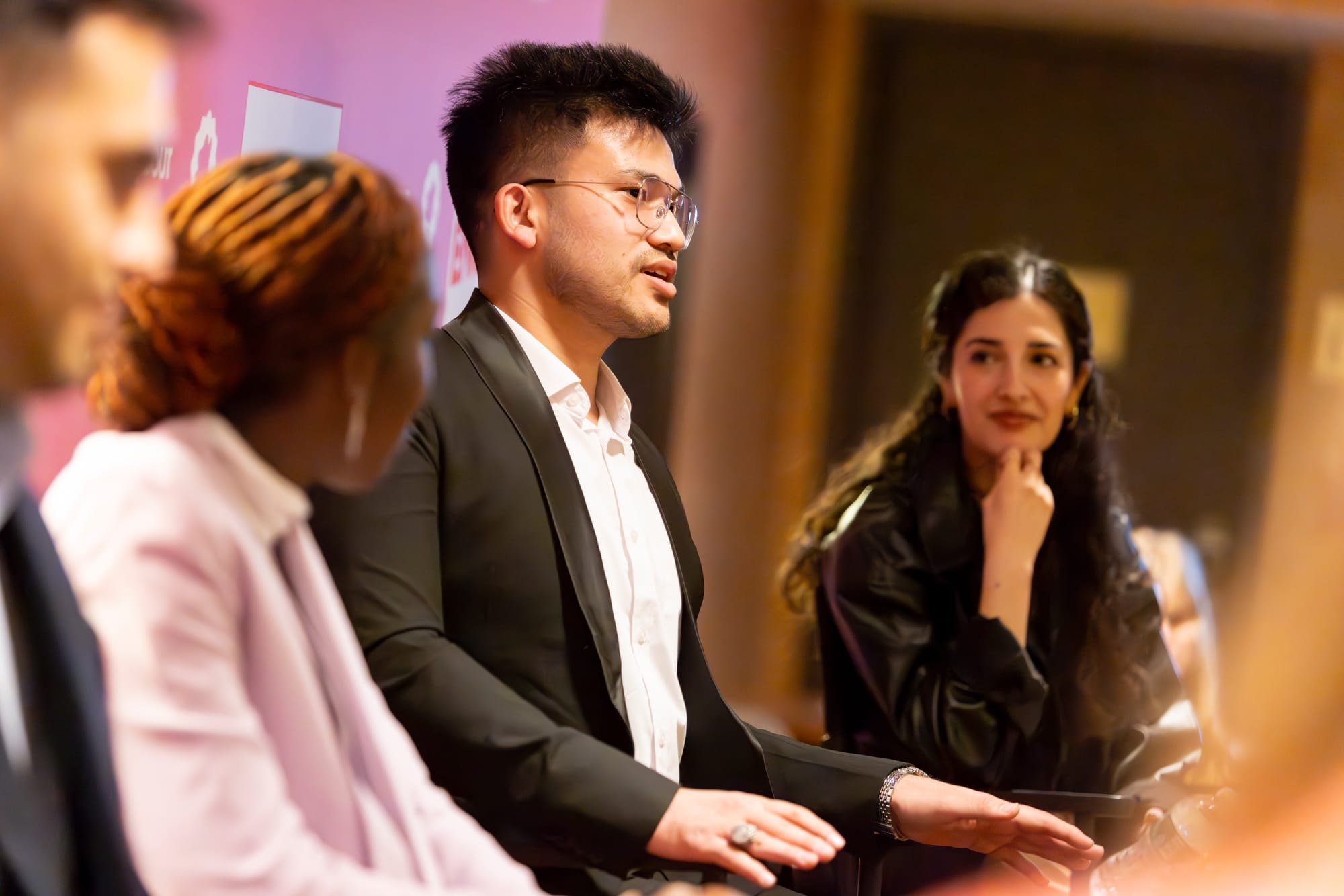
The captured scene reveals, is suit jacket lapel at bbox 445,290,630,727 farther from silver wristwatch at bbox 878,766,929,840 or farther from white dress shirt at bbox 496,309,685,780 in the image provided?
silver wristwatch at bbox 878,766,929,840

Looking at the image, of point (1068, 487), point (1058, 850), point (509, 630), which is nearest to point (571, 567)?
point (509, 630)

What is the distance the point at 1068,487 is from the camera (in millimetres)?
1950

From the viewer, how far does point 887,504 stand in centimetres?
191

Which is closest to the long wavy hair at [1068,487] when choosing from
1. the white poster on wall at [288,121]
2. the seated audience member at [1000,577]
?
the seated audience member at [1000,577]

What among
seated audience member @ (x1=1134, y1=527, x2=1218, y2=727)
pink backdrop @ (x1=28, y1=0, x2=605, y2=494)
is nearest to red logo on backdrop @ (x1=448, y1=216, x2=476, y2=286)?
pink backdrop @ (x1=28, y1=0, x2=605, y2=494)

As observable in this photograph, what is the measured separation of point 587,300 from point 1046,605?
2.89 feet

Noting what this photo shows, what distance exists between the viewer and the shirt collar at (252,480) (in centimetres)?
82

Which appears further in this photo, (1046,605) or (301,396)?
(1046,605)

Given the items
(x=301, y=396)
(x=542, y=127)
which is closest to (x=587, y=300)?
(x=542, y=127)

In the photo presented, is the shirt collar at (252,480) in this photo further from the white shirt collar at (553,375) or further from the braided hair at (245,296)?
the white shirt collar at (553,375)

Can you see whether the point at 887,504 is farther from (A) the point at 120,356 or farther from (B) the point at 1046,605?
(A) the point at 120,356

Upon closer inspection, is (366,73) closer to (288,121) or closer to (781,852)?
(288,121)

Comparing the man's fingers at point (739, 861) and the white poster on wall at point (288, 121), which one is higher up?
the white poster on wall at point (288, 121)

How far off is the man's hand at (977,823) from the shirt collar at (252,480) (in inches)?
33.2
